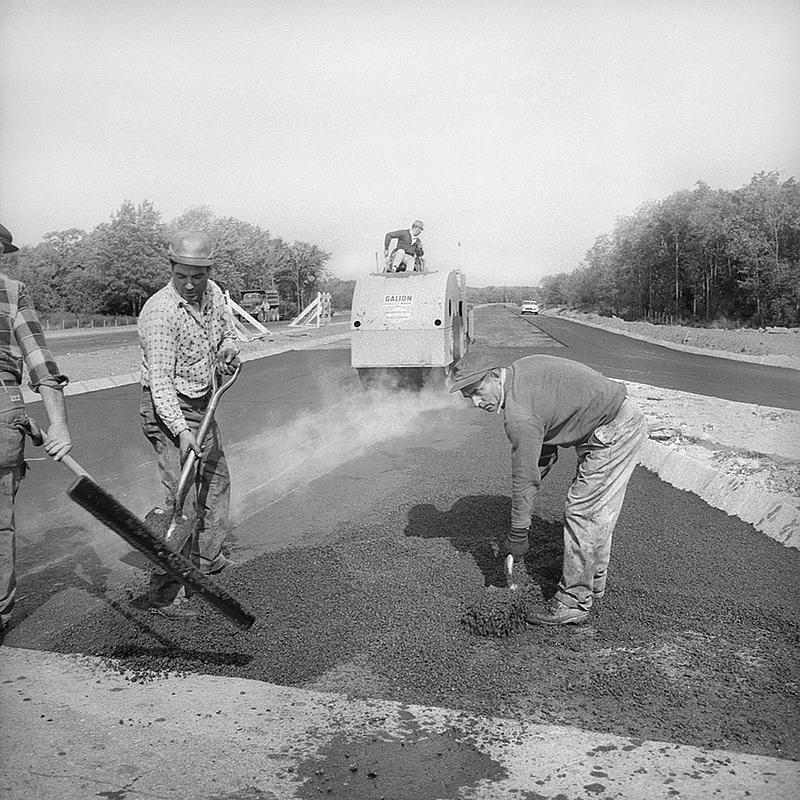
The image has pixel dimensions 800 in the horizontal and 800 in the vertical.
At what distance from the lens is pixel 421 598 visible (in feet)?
14.3

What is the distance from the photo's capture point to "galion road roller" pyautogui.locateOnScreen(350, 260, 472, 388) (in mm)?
12836

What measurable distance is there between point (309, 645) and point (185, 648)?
22.8 inches

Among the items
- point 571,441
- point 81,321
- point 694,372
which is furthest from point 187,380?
point 81,321

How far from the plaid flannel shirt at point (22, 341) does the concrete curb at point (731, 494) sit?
4.60 m

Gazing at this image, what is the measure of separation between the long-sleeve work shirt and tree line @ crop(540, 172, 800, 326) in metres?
34.7

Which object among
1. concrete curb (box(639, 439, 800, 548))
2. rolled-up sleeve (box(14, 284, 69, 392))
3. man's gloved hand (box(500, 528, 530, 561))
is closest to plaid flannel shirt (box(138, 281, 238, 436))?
rolled-up sleeve (box(14, 284, 69, 392))

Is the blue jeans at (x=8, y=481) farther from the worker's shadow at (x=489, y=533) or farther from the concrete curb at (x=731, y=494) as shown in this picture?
the concrete curb at (x=731, y=494)

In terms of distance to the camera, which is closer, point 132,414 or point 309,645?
point 309,645

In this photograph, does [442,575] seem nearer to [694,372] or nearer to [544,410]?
[544,410]

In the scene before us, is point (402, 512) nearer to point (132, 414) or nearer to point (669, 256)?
point (132, 414)

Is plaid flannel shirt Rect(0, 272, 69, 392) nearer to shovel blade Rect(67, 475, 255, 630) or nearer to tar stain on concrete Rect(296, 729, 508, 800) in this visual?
shovel blade Rect(67, 475, 255, 630)

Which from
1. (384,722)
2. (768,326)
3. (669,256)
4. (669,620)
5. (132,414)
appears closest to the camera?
(384,722)

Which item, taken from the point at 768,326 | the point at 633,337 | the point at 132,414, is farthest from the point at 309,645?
the point at 768,326

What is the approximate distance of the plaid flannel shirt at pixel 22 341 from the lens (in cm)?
359
